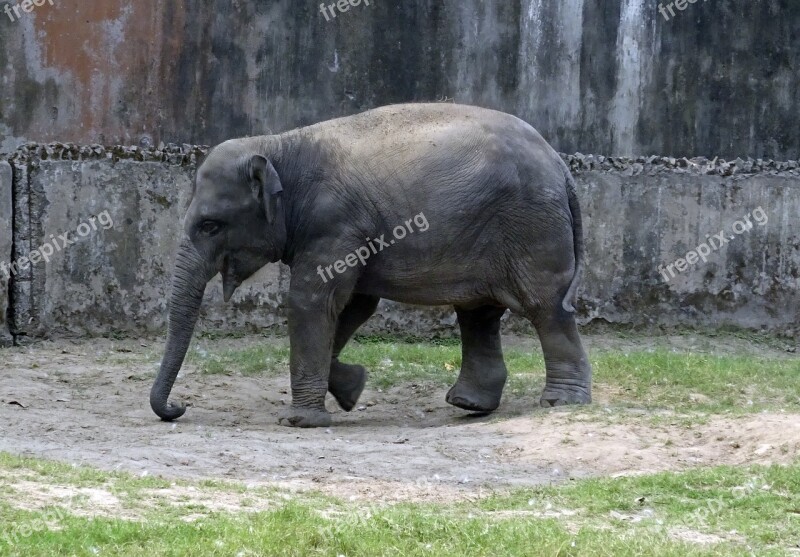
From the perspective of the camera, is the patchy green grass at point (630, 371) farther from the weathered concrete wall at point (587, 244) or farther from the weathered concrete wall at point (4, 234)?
the weathered concrete wall at point (4, 234)

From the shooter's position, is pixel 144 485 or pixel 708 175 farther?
pixel 708 175

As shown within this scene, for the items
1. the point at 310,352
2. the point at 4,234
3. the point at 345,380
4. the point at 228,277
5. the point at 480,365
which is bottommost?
the point at 345,380

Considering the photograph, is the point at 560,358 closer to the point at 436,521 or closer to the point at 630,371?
the point at 630,371

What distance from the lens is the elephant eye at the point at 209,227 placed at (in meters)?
9.77

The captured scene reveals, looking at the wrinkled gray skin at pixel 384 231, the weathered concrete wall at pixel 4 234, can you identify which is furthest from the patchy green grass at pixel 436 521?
the weathered concrete wall at pixel 4 234

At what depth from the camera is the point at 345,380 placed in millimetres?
10406

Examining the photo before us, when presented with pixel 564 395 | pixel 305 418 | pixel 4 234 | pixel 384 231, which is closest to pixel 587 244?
pixel 564 395

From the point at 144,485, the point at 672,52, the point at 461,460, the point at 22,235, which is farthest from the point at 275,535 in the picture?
the point at 672,52

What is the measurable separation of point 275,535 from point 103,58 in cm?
1252

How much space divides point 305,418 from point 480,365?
149 centimetres

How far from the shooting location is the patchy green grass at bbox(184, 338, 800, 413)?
1072 cm

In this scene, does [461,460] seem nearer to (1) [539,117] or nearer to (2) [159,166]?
(2) [159,166]

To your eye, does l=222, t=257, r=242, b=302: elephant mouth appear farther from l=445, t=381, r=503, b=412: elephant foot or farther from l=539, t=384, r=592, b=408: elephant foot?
l=539, t=384, r=592, b=408: elephant foot

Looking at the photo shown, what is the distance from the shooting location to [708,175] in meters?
14.7
